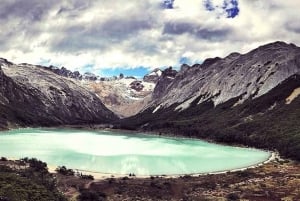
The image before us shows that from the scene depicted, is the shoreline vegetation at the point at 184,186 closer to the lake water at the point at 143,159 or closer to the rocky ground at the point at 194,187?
the rocky ground at the point at 194,187

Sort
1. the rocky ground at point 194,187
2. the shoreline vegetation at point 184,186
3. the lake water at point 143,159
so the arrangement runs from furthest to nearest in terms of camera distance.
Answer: the lake water at point 143,159 → the rocky ground at point 194,187 → the shoreline vegetation at point 184,186

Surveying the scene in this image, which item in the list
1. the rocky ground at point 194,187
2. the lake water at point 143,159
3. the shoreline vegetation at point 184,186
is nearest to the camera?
the shoreline vegetation at point 184,186

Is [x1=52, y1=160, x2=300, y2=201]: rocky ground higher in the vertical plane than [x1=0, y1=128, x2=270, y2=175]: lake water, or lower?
lower

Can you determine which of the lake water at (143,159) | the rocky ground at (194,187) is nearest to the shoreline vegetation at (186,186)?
the rocky ground at (194,187)

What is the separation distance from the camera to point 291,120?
570 feet

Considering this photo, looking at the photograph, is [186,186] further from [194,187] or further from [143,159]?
[143,159]

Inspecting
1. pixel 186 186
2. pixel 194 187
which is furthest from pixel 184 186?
pixel 194 187

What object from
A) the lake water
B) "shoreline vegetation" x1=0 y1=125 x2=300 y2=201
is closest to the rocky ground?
"shoreline vegetation" x1=0 y1=125 x2=300 y2=201

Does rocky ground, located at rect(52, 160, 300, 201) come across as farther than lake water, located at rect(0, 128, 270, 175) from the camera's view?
No

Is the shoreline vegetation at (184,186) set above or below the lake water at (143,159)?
below

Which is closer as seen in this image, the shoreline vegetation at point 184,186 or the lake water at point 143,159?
the shoreline vegetation at point 184,186

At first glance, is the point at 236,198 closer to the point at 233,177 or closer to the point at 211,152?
the point at 233,177

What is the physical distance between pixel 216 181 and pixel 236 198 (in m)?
15.3

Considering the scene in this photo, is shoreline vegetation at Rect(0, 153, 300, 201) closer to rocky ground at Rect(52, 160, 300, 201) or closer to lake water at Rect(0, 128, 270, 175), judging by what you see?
rocky ground at Rect(52, 160, 300, 201)
